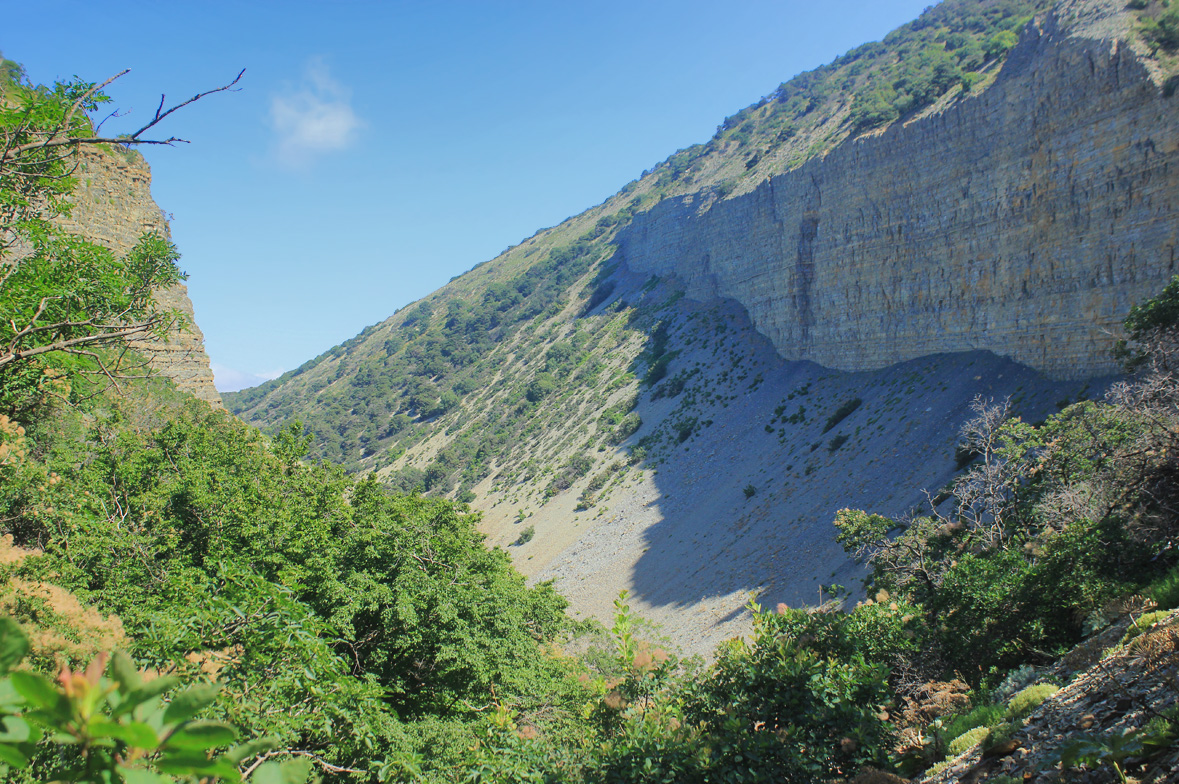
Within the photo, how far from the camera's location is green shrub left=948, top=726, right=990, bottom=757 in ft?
17.3

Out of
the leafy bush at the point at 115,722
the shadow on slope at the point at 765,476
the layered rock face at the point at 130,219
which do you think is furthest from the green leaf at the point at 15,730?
the layered rock face at the point at 130,219

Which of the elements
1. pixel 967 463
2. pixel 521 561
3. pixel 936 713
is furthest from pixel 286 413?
pixel 936 713

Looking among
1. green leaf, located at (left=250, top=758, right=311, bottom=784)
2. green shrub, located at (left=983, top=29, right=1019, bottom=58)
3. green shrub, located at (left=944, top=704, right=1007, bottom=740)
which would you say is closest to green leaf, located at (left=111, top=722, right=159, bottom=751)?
green leaf, located at (left=250, top=758, right=311, bottom=784)

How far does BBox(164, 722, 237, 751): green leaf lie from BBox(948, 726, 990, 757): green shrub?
6257 mm

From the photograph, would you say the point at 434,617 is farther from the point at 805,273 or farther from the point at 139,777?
the point at 805,273

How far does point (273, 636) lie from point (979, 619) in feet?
28.1

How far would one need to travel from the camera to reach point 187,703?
1218 mm

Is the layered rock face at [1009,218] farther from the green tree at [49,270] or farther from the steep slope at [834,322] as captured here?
the green tree at [49,270]

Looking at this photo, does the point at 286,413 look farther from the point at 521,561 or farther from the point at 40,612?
the point at 40,612

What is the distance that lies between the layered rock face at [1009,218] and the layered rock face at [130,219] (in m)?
28.4

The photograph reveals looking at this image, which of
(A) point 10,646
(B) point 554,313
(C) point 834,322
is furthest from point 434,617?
(B) point 554,313

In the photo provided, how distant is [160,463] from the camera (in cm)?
1207

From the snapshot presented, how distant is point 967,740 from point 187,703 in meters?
6.39

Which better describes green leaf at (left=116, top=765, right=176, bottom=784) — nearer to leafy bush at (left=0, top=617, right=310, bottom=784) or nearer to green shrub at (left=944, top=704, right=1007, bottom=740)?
leafy bush at (left=0, top=617, right=310, bottom=784)
